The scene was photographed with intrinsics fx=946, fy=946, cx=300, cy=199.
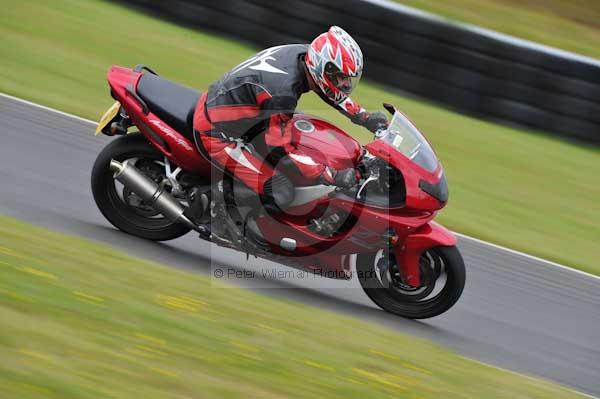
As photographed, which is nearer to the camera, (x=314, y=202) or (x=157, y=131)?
(x=314, y=202)

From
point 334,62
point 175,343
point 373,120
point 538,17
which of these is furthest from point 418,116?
point 175,343

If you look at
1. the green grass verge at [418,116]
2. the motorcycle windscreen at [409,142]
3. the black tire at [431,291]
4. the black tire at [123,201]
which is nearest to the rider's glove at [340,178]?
the motorcycle windscreen at [409,142]

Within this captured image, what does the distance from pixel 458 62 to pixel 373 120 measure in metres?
4.81

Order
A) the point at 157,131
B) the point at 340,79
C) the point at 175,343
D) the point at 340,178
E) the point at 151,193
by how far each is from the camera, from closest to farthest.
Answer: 1. the point at 175,343
2. the point at 340,79
3. the point at 340,178
4. the point at 157,131
5. the point at 151,193

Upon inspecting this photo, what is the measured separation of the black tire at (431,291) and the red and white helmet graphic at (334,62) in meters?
1.31

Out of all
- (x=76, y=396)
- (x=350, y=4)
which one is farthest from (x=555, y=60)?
(x=76, y=396)

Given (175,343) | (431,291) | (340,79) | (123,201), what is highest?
(340,79)

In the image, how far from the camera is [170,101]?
22.6 ft

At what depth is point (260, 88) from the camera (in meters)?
6.33

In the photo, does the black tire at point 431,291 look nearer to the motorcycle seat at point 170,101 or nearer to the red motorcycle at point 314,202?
the red motorcycle at point 314,202

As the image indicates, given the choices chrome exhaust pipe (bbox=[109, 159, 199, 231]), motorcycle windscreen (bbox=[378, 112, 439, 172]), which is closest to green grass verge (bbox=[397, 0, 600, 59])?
motorcycle windscreen (bbox=[378, 112, 439, 172])

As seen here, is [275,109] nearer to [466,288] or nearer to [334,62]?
[334,62]

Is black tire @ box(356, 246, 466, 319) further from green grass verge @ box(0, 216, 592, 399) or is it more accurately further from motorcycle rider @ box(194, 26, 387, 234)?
motorcycle rider @ box(194, 26, 387, 234)

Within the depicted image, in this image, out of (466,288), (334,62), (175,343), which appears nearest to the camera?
(175,343)
